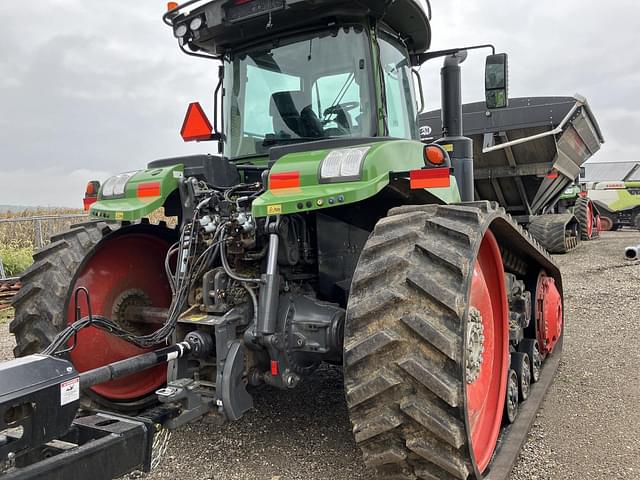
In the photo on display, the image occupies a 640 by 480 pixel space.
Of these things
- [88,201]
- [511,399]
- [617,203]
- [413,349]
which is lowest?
[511,399]

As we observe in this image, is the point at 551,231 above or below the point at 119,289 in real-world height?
below

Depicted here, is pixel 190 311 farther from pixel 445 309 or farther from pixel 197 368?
pixel 445 309

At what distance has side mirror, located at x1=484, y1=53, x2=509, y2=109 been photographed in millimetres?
3801

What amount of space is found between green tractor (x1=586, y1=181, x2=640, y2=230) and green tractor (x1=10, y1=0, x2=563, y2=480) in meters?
17.7

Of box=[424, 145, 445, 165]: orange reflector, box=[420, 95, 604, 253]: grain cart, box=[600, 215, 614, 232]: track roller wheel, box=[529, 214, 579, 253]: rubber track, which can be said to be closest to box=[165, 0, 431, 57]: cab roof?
box=[424, 145, 445, 165]: orange reflector

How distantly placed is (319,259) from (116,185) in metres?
1.46

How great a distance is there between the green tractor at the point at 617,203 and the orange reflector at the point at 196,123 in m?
19.3

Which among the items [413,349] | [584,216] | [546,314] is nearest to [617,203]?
[584,216]

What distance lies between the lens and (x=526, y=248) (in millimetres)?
4117

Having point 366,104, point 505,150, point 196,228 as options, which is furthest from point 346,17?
point 505,150

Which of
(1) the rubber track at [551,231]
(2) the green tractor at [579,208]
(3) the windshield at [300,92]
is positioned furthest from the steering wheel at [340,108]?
(2) the green tractor at [579,208]

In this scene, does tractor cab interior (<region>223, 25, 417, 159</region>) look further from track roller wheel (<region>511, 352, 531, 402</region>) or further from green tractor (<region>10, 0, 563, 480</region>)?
track roller wheel (<region>511, 352, 531, 402</region>)

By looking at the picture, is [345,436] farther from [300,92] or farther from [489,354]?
[300,92]

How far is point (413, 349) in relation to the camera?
2.25 m
